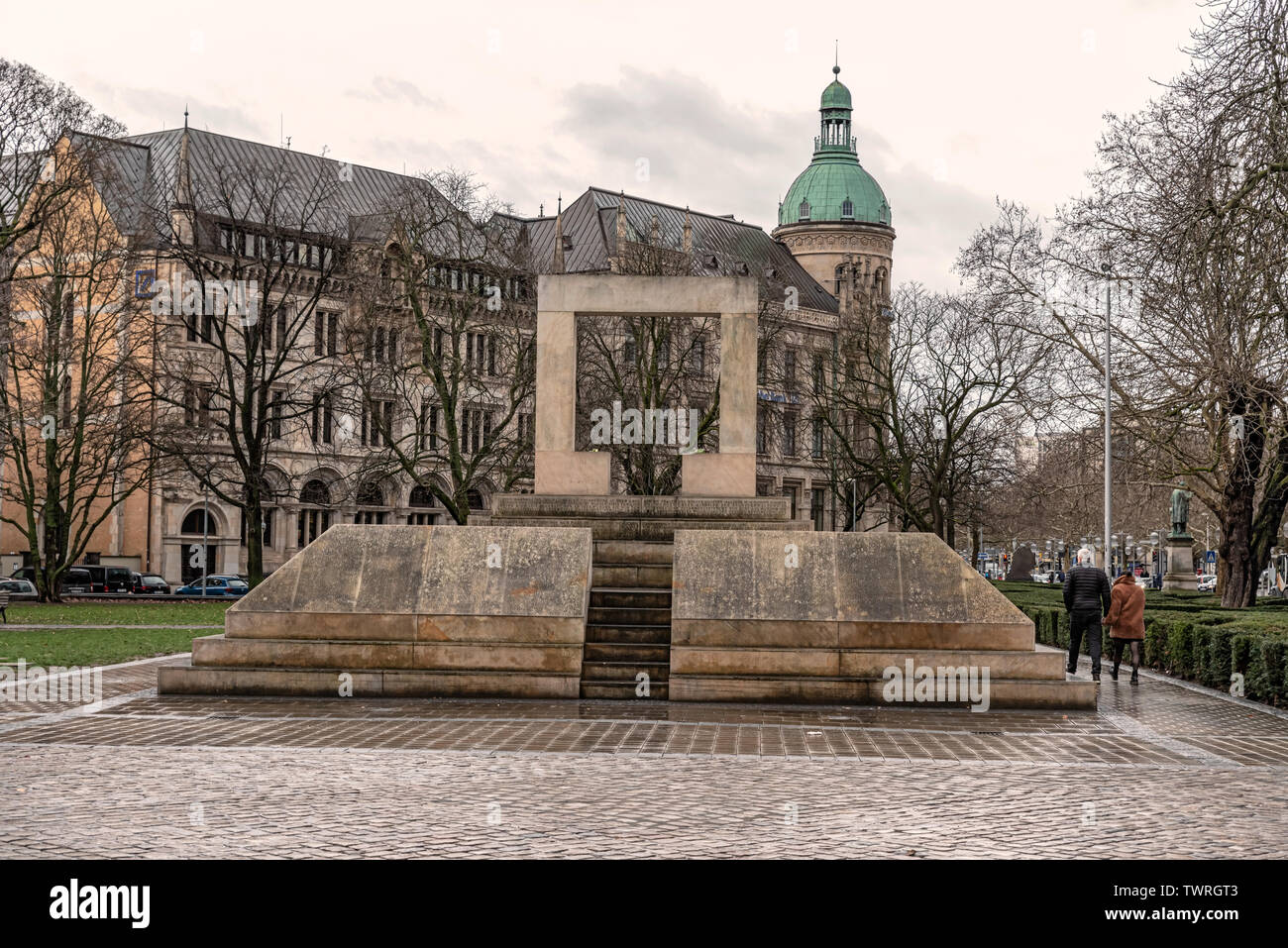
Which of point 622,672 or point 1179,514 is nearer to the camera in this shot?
point 622,672

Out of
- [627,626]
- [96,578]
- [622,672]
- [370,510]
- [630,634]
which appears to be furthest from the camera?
[370,510]

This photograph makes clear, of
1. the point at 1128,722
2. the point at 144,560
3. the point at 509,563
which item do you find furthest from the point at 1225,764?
the point at 144,560

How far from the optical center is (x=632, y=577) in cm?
1917

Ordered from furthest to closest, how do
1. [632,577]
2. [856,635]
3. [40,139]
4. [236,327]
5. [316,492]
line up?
[316,492], [236,327], [40,139], [632,577], [856,635]

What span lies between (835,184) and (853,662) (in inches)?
3738

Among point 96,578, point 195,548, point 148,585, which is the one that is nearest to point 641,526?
point 148,585

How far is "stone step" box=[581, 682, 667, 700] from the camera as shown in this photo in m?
16.7

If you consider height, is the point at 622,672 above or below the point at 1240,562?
below

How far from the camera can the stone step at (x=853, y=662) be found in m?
16.4

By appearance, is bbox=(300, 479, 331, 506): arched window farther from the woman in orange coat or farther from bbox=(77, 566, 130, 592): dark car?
the woman in orange coat

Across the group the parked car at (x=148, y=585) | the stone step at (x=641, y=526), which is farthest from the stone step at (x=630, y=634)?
the parked car at (x=148, y=585)

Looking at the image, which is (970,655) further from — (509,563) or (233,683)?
(233,683)

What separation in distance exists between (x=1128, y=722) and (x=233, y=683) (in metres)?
9.56

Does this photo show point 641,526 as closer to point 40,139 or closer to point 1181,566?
point 40,139
